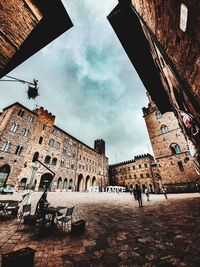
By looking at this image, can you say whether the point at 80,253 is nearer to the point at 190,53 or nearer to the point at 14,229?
the point at 14,229

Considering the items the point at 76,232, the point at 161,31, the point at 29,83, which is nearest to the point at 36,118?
the point at 29,83

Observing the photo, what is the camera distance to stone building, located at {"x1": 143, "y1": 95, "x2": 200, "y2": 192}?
58.1ft

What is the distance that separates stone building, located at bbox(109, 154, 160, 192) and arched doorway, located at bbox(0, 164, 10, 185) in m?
37.0

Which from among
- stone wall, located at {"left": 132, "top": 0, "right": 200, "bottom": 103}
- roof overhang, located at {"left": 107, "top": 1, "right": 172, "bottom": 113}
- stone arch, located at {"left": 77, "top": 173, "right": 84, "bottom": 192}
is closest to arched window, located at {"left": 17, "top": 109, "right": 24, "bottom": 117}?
stone arch, located at {"left": 77, "top": 173, "right": 84, "bottom": 192}

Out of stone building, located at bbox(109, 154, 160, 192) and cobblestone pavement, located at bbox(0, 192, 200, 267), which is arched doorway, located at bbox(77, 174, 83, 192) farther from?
cobblestone pavement, located at bbox(0, 192, 200, 267)

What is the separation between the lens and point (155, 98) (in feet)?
27.7

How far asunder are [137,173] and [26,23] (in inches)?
1833

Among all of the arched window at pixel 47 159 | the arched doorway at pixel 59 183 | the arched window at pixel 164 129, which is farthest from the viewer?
the arched doorway at pixel 59 183

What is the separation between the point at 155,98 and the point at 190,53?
692cm

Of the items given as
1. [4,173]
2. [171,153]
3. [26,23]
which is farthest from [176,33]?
[4,173]

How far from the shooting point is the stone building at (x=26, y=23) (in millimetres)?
2572

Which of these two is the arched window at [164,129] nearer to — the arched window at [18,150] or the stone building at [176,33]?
the stone building at [176,33]

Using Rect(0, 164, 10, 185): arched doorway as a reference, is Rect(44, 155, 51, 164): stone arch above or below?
above

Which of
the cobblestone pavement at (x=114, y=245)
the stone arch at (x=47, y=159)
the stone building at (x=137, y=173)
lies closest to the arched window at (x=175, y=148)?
the cobblestone pavement at (x=114, y=245)
